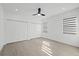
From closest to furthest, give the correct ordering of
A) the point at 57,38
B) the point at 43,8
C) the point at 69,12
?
the point at 43,8
the point at 57,38
the point at 69,12

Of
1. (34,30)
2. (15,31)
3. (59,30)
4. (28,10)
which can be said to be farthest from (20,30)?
(59,30)

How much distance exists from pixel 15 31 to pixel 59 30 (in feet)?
5.06

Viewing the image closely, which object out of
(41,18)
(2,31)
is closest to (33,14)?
(41,18)

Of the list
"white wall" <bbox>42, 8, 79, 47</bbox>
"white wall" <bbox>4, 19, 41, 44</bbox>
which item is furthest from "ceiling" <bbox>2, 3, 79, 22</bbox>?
"white wall" <bbox>42, 8, 79, 47</bbox>

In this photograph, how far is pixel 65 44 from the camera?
296 centimetres

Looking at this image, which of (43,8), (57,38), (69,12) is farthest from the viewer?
(69,12)

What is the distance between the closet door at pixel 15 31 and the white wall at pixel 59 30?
26.9 inches

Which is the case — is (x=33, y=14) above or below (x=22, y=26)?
above

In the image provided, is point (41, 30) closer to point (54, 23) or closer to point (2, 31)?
point (54, 23)

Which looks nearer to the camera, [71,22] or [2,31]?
[2,31]

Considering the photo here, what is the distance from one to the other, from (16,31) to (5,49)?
2.27 feet

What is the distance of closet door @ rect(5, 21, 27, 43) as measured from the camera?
2789 millimetres

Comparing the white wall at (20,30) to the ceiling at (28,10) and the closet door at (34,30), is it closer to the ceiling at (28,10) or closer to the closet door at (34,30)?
the closet door at (34,30)

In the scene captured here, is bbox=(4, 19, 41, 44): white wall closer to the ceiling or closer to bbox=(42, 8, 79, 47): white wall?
the ceiling
